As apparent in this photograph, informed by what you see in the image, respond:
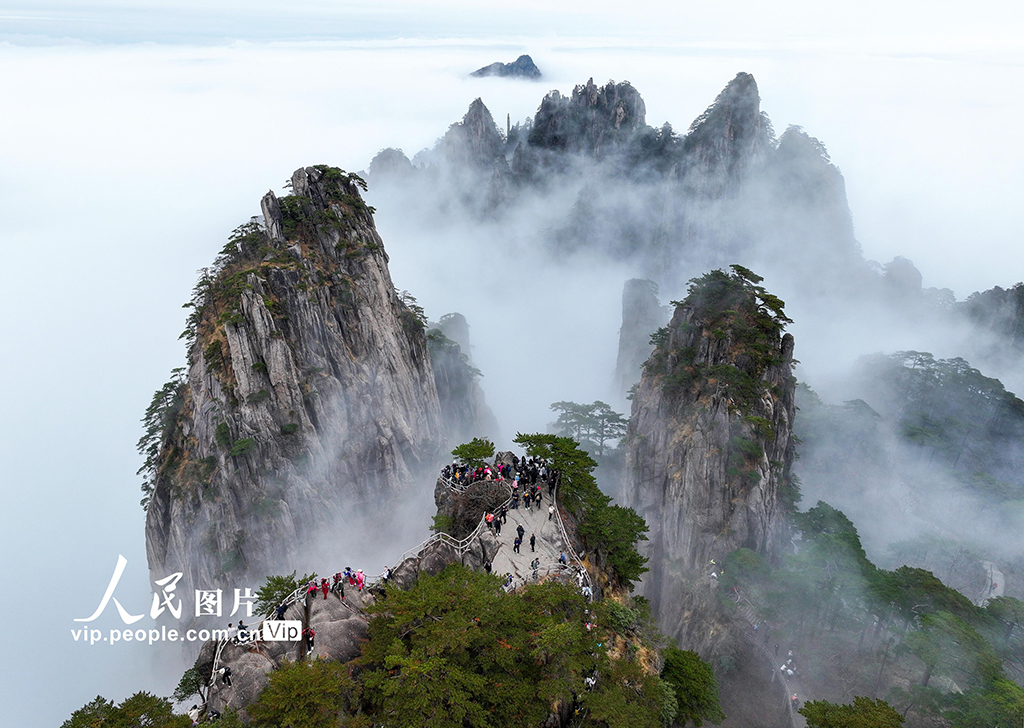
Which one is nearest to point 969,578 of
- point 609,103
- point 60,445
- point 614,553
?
point 614,553

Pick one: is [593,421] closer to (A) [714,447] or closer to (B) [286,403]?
(A) [714,447]

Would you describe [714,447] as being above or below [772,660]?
above

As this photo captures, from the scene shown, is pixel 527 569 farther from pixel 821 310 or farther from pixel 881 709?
pixel 821 310

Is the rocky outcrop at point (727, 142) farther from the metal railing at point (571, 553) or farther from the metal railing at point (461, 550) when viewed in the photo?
the metal railing at point (571, 553)

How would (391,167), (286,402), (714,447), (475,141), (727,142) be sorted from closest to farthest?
1. (714,447)
2. (286,402)
3. (727,142)
4. (475,141)
5. (391,167)

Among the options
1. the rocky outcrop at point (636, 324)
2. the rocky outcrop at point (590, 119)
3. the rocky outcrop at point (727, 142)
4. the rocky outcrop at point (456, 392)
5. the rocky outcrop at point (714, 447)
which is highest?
the rocky outcrop at point (590, 119)

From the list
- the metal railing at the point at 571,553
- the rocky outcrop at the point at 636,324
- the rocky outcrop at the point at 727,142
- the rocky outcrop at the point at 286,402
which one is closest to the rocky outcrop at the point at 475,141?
the rocky outcrop at the point at 727,142

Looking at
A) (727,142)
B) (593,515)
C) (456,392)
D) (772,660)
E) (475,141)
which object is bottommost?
(772,660)

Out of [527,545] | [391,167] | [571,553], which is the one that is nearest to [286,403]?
[527,545]
